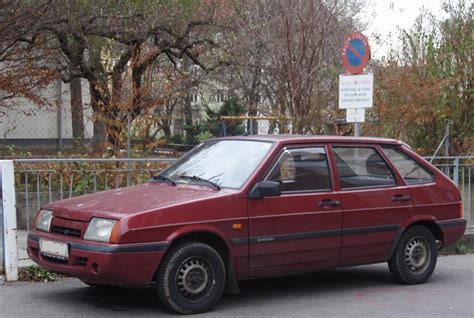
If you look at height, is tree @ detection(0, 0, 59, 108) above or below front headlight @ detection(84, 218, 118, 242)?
above

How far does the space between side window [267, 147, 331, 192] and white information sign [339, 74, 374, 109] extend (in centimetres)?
287

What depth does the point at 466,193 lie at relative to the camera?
11312 mm

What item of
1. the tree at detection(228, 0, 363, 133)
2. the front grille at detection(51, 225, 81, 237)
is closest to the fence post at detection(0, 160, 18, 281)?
the front grille at detection(51, 225, 81, 237)

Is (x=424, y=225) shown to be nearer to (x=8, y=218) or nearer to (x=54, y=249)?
(x=54, y=249)

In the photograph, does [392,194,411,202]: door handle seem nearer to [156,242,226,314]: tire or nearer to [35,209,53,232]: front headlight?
[156,242,226,314]: tire

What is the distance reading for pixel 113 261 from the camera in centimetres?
608

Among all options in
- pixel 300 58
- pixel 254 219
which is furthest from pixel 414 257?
pixel 300 58

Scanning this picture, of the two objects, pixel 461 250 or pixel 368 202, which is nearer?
pixel 368 202

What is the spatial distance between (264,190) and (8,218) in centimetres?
281

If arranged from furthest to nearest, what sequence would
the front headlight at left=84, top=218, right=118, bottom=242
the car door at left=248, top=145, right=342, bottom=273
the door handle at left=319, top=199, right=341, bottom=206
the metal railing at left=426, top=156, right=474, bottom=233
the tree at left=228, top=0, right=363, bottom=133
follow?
the tree at left=228, top=0, right=363, bottom=133, the metal railing at left=426, top=156, right=474, bottom=233, the door handle at left=319, top=199, right=341, bottom=206, the car door at left=248, top=145, right=342, bottom=273, the front headlight at left=84, top=218, right=118, bottom=242

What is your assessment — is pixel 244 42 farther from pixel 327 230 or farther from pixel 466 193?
pixel 327 230

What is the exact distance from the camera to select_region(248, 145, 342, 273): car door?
686cm

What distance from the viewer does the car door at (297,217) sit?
686 centimetres

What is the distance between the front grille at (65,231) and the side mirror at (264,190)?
161 centimetres
